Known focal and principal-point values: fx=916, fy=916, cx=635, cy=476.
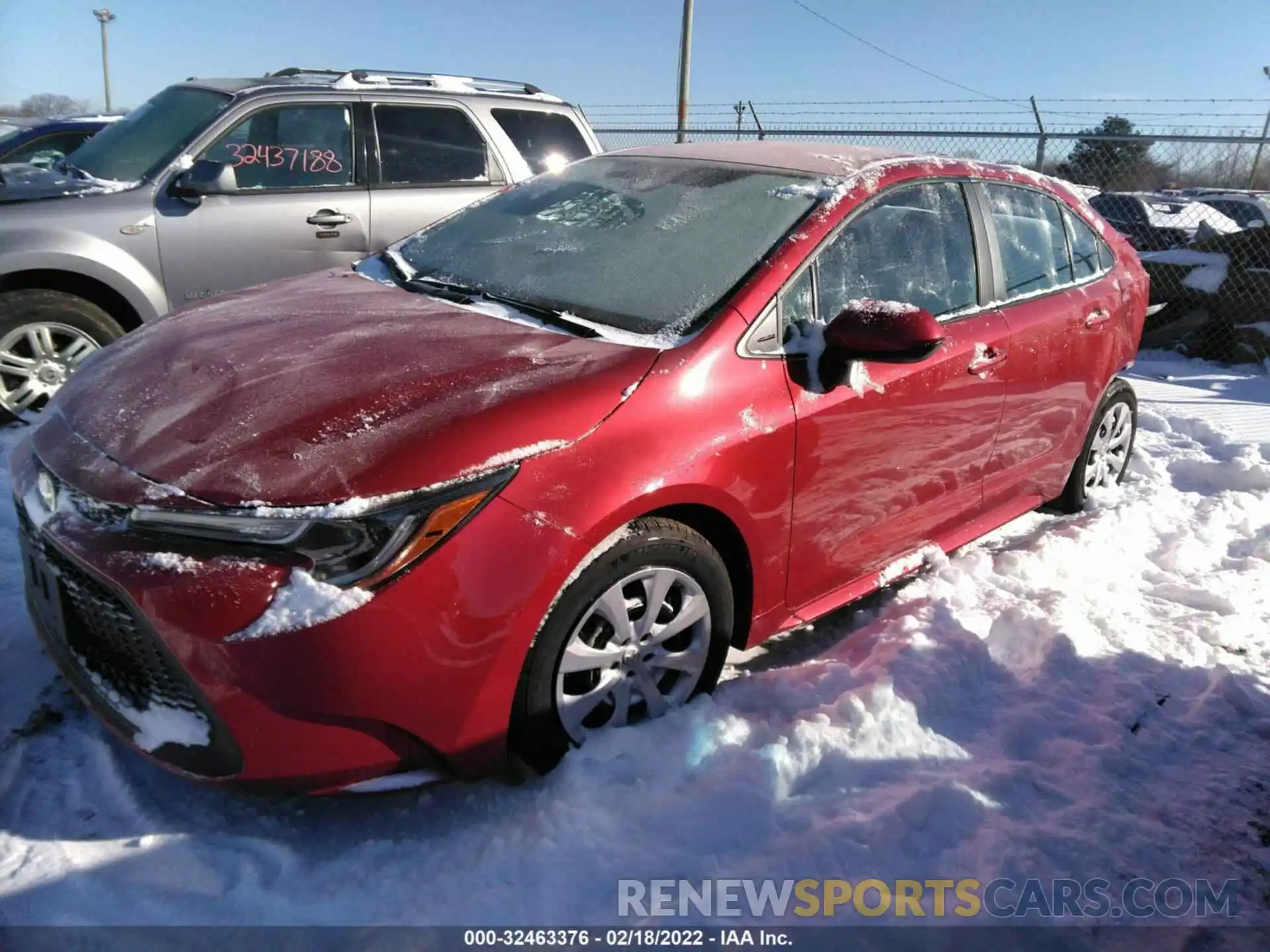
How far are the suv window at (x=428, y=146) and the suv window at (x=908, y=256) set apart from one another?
3.28 m

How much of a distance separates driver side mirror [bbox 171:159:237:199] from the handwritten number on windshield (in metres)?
0.23

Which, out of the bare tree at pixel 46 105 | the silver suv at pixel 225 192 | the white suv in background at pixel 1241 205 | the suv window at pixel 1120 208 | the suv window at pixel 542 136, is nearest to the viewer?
the silver suv at pixel 225 192

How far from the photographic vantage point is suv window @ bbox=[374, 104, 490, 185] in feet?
17.7

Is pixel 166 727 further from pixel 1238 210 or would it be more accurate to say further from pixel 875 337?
pixel 1238 210

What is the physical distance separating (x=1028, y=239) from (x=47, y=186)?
4697 mm

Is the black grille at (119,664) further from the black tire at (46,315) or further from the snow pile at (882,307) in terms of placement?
the black tire at (46,315)

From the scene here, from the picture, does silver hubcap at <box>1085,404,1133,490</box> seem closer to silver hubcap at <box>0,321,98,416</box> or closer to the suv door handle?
the suv door handle

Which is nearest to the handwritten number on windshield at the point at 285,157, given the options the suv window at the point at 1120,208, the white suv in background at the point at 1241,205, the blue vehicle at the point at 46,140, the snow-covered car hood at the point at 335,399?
the snow-covered car hood at the point at 335,399

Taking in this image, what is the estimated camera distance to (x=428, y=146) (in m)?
5.55

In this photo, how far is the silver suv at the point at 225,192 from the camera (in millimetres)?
4465

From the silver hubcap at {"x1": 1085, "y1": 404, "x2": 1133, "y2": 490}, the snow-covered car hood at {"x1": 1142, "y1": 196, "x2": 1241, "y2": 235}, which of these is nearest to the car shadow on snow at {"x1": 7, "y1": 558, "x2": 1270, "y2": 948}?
the silver hubcap at {"x1": 1085, "y1": 404, "x2": 1133, "y2": 490}

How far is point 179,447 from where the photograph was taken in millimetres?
2104

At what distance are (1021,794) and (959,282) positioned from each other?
5.87 feet

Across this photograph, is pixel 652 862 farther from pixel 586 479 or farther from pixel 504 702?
pixel 586 479
